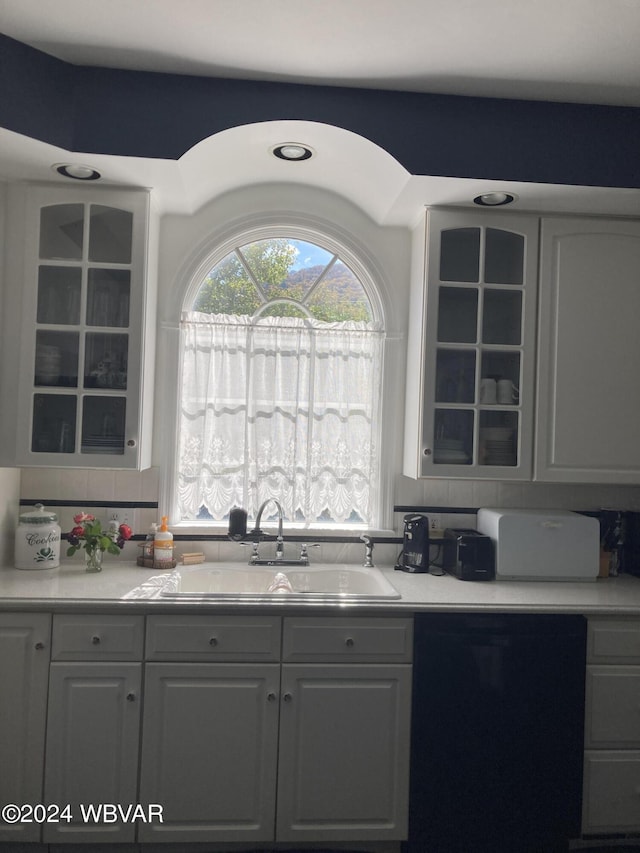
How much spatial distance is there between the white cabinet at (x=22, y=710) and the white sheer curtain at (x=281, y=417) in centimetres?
85

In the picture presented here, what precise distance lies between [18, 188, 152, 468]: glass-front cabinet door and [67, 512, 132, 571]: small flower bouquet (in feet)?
0.85

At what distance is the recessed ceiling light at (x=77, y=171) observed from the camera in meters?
2.12

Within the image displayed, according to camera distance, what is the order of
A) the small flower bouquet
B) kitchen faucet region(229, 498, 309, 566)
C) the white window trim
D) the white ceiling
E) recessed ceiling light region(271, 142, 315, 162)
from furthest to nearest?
the white window trim
kitchen faucet region(229, 498, 309, 566)
the small flower bouquet
recessed ceiling light region(271, 142, 315, 162)
the white ceiling

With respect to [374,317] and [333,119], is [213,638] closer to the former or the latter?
[374,317]

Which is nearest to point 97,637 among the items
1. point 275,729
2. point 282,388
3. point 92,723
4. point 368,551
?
point 92,723

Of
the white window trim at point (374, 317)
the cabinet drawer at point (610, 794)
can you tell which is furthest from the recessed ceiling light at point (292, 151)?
the cabinet drawer at point (610, 794)

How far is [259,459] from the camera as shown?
2.68m

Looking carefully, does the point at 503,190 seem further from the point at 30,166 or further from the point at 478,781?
the point at 478,781

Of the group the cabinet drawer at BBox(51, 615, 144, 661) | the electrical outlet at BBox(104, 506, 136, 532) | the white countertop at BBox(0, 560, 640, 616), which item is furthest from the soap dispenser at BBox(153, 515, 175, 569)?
Result: the cabinet drawer at BBox(51, 615, 144, 661)

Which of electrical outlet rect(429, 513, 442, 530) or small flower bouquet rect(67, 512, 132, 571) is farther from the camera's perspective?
electrical outlet rect(429, 513, 442, 530)

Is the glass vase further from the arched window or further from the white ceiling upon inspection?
the white ceiling

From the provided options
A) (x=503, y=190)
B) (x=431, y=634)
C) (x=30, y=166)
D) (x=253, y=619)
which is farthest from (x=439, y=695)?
(x=30, y=166)

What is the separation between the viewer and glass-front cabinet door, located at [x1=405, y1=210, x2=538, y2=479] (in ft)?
7.77

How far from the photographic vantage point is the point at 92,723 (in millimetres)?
1937
